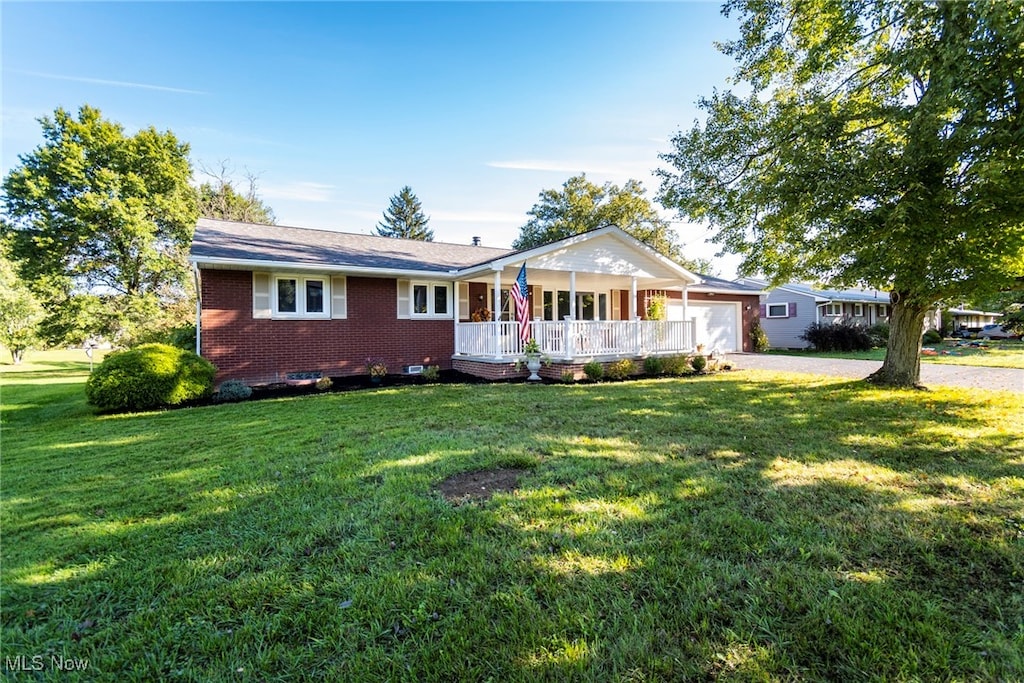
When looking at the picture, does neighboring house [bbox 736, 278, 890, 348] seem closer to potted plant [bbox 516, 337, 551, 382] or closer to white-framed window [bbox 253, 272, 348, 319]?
potted plant [bbox 516, 337, 551, 382]

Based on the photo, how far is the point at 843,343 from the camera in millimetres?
22188

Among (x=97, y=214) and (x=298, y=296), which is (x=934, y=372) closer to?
(x=298, y=296)

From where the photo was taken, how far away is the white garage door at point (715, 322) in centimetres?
1969

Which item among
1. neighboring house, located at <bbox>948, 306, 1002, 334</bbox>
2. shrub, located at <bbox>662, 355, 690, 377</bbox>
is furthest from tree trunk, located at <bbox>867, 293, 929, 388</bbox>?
neighboring house, located at <bbox>948, 306, 1002, 334</bbox>

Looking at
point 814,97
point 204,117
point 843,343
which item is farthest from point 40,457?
point 843,343

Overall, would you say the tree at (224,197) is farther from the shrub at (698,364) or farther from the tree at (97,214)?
the shrub at (698,364)

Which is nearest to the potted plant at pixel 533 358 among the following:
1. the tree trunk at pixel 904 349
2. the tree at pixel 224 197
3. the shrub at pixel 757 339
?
the tree trunk at pixel 904 349

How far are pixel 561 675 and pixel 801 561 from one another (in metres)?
1.79

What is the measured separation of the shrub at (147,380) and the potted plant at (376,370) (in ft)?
12.3

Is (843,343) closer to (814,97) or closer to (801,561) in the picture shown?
(814,97)

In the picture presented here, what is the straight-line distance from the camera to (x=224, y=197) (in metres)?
31.2

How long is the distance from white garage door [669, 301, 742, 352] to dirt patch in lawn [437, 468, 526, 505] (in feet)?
54.5

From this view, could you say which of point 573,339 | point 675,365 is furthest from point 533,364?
point 675,365

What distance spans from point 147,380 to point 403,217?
137ft
